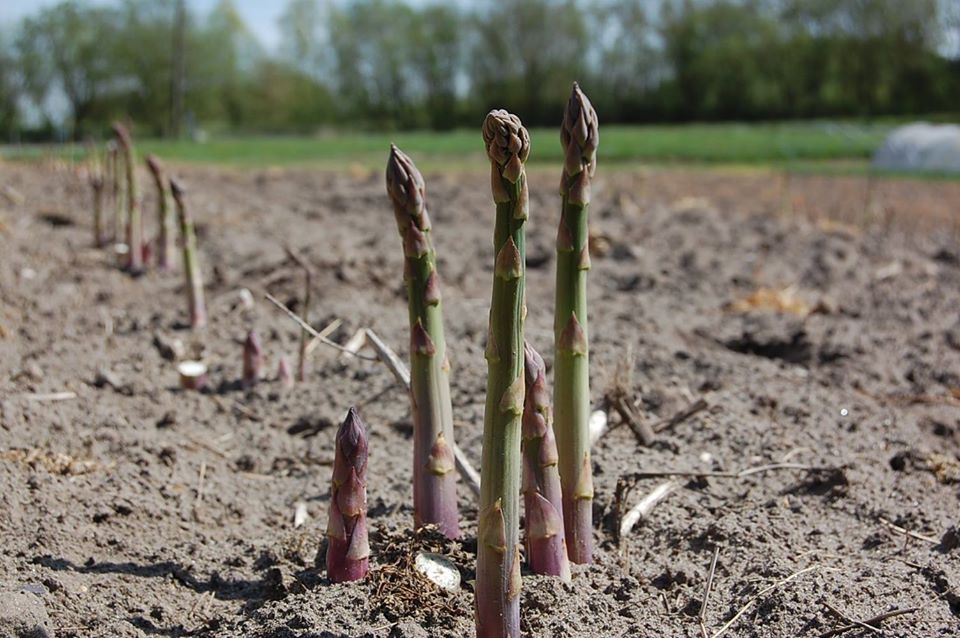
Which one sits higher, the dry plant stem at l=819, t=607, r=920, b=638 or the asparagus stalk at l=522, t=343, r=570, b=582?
the asparagus stalk at l=522, t=343, r=570, b=582

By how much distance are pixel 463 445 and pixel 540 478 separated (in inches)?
54.0

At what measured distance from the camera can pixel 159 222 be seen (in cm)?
758

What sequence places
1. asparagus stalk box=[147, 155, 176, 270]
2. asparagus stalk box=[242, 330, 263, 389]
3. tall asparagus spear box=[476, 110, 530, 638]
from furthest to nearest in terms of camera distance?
asparagus stalk box=[147, 155, 176, 270], asparagus stalk box=[242, 330, 263, 389], tall asparagus spear box=[476, 110, 530, 638]

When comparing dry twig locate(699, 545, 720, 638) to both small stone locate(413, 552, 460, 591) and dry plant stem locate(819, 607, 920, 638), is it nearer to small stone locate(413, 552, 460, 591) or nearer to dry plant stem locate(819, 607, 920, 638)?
dry plant stem locate(819, 607, 920, 638)

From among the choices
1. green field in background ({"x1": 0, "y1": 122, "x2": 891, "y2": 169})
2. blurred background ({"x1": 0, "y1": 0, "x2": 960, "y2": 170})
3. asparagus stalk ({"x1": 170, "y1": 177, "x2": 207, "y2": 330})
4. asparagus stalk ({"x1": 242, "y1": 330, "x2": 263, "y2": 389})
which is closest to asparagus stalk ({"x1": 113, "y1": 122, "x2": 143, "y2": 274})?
asparagus stalk ({"x1": 170, "y1": 177, "x2": 207, "y2": 330})

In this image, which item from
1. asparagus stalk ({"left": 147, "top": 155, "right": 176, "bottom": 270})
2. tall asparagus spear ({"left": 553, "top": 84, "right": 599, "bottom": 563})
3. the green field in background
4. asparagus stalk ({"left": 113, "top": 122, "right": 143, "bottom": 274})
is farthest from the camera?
the green field in background

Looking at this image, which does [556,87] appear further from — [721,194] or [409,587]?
[409,587]

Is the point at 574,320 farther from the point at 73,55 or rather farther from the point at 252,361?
the point at 73,55

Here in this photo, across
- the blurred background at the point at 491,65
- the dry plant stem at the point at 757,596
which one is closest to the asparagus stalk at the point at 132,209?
the dry plant stem at the point at 757,596

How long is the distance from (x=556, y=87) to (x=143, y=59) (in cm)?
3383

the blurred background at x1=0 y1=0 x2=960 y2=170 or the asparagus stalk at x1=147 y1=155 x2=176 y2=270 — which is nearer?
the asparagus stalk at x1=147 y1=155 x2=176 y2=270

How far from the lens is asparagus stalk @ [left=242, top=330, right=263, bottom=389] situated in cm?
487

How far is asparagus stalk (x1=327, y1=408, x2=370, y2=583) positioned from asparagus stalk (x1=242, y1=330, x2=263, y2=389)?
7.57ft

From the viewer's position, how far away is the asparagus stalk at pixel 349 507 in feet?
8.60
